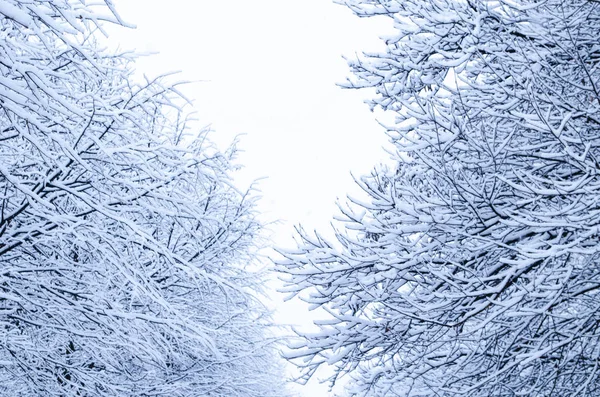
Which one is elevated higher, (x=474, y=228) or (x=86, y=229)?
(x=474, y=228)

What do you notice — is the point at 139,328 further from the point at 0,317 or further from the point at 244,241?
the point at 244,241

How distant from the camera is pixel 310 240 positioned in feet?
11.5

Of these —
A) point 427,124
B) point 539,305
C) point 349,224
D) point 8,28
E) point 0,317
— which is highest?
point 8,28

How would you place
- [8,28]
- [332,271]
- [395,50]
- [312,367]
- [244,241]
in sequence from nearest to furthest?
[332,271], [312,367], [395,50], [8,28], [244,241]

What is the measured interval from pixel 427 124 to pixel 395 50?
31.0 inches

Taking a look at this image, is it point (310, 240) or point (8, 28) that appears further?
point (8, 28)

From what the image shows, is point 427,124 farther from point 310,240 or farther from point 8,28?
point 8,28

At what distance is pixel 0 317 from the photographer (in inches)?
146

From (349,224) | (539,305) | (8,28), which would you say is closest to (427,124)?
(349,224)

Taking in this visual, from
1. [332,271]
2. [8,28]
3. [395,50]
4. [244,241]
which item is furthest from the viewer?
[244,241]

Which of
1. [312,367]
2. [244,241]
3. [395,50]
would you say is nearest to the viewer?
[312,367]

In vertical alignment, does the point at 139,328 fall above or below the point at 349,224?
below

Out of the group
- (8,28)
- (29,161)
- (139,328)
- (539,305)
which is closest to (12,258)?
(29,161)

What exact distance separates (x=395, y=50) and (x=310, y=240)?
177 cm
